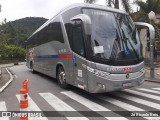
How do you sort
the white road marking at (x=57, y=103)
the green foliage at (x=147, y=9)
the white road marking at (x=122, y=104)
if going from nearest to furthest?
1. the white road marking at (x=122, y=104)
2. the white road marking at (x=57, y=103)
3. the green foliage at (x=147, y=9)

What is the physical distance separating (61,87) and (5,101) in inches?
125

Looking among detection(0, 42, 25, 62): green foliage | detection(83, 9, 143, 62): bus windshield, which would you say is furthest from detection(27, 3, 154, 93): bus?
detection(0, 42, 25, 62): green foliage

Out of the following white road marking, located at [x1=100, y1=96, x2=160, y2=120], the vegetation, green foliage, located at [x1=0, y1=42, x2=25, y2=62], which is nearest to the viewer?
white road marking, located at [x1=100, y1=96, x2=160, y2=120]

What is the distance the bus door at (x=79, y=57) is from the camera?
8.99m

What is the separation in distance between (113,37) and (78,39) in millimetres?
1330

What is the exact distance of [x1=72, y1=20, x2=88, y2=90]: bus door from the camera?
29.5ft

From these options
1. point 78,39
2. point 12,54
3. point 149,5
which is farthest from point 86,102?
point 12,54

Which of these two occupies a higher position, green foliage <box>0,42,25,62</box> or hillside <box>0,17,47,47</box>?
hillside <box>0,17,47,47</box>

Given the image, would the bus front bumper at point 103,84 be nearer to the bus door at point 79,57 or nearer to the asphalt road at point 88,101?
the bus door at point 79,57

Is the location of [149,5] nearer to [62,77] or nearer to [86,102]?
[62,77]

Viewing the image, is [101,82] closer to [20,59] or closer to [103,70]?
[103,70]

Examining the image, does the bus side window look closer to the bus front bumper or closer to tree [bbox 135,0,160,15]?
the bus front bumper

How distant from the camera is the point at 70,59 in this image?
10.3 m

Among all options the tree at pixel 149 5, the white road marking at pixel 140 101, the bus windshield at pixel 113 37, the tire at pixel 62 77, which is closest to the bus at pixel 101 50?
the bus windshield at pixel 113 37
